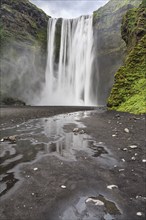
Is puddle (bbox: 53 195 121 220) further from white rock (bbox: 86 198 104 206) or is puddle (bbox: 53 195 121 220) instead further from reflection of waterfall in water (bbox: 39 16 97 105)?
reflection of waterfall in water (bbox: 39 16 97 105)

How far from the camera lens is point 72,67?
5222 centimetres

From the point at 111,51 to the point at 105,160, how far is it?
47.9 meters

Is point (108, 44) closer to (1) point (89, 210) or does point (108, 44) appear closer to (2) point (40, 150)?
(2) point (40, 150)

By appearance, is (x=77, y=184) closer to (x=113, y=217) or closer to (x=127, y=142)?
(x=113, y=217)

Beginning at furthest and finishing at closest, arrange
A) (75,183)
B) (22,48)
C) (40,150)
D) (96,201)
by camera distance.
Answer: (22,48) → (40,150) → (75,183) → (96,201)

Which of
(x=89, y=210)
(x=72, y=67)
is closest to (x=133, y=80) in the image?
(x=89, y=210)

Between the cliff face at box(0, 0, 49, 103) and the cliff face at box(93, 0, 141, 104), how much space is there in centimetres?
1438

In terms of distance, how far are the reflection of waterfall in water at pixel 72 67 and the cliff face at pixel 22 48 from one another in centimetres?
254

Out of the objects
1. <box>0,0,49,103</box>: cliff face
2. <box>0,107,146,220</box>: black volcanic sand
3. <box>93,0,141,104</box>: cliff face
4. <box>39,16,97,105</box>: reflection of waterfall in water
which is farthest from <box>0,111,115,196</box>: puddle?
<box>93,0,141,104</box>: cliff face

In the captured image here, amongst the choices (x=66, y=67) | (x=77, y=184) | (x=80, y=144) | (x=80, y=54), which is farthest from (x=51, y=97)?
(x=77, y=184)

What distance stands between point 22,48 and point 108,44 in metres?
20.5

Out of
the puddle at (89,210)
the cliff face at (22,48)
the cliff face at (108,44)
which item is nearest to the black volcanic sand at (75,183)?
the puddle at (89,210)

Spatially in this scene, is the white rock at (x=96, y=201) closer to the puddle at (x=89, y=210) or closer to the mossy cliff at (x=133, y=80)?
the puddle at (x=89, y=210)

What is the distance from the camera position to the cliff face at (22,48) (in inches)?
1880
